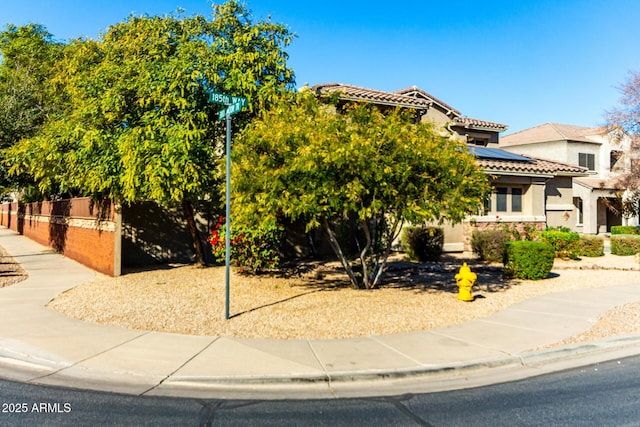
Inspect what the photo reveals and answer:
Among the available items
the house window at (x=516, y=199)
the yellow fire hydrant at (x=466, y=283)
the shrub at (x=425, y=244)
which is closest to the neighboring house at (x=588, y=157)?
the house window at (x=516, y=199)

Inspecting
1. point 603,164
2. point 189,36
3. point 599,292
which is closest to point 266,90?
point 189,36

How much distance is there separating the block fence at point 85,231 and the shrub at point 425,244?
33.5ft

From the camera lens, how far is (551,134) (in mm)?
35094

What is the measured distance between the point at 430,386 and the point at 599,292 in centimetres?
809

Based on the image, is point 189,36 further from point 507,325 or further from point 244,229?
point 507,325

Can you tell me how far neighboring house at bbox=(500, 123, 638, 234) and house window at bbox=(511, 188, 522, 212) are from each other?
39.1 ft

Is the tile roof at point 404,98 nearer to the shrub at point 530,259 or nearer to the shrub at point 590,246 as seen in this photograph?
the shrub at point 530,259

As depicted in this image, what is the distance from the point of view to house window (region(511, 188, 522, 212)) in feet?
65.6

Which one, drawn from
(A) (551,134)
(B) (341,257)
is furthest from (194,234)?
(A) (551,134)

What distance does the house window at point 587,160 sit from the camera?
33.9 metres

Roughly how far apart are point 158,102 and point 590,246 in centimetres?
1731

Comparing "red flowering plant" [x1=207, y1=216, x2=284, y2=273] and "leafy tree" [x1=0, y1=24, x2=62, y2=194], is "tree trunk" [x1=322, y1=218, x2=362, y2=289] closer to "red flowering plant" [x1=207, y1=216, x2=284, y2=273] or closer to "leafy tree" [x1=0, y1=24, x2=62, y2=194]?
"red flowering plant" [x1=207, y1=216, x2=284, y2=273]

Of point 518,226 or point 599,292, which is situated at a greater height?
point 518,226

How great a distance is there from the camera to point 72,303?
9.20 metres
